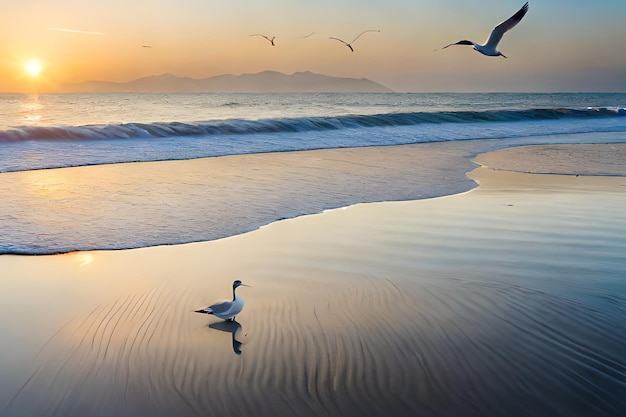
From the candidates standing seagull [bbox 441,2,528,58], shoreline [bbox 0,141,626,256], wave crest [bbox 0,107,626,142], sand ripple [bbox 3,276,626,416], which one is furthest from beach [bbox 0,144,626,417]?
wave crest [bbox 0,107,626,142]

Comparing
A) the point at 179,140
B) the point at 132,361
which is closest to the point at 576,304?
the point at 132,361

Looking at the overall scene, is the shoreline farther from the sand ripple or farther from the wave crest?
the wave crest

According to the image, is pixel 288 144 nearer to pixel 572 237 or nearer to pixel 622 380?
pixel 572 237

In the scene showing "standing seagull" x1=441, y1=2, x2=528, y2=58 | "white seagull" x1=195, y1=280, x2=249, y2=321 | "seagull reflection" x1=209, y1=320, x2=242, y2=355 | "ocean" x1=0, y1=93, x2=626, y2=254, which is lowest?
"ocean" x1=0, y1=93, x2=626, y2=254

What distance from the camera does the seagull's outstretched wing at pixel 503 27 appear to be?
34.0 feet

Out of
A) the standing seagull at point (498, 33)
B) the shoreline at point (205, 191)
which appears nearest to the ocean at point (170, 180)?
the shoreline at point (205, 191)

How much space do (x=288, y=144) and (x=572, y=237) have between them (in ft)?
45.1

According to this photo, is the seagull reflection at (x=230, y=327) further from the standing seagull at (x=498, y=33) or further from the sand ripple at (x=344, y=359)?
the standing seagull at (x=498, y=33)

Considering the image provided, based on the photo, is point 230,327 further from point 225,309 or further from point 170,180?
point 170,180

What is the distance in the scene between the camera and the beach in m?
3.45

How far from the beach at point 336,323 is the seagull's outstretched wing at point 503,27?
14.0 feet

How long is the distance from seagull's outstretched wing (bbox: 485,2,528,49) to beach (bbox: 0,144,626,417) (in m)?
4.26

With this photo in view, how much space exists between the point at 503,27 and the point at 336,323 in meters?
8.08

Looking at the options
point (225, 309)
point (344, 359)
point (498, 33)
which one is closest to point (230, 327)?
point (225, 309)
